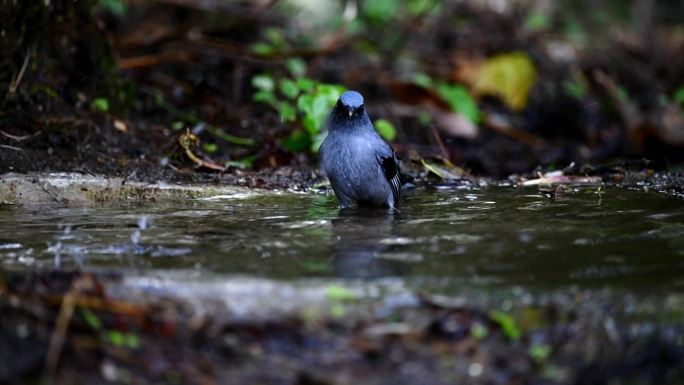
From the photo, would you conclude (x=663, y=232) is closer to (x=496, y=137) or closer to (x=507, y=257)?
(x=507, y=257)

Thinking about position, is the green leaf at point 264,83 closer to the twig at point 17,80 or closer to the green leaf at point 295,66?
the green leaf at point 295,66

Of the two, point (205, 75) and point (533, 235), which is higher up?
point (205, 75)

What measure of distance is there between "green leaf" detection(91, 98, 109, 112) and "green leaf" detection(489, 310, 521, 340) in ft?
16.6

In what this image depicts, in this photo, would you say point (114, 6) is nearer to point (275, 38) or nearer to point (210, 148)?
point (275, 38)

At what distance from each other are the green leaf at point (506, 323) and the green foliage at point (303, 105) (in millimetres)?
4414

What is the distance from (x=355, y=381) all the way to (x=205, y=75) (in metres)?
7.09

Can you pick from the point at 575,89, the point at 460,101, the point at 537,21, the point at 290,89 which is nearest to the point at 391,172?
the point at 290,89

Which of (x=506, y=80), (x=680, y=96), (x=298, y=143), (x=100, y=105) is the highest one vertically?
(x=506, y=80)

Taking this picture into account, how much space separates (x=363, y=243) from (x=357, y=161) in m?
1.41

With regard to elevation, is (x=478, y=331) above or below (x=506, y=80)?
below

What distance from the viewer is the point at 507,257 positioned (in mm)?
Answer: 3895

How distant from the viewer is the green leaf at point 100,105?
7.44 meters

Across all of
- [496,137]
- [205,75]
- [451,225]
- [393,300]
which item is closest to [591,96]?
[496,137]

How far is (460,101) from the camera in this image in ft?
34.4
